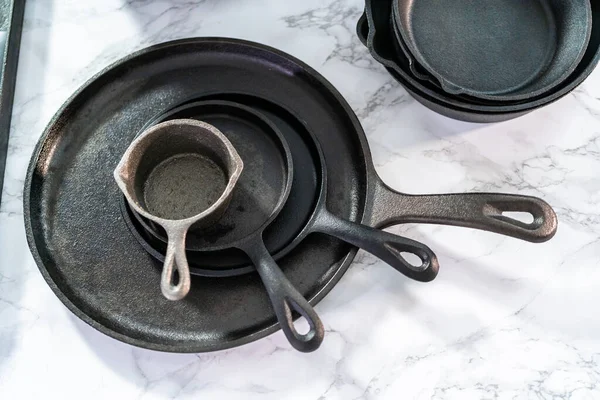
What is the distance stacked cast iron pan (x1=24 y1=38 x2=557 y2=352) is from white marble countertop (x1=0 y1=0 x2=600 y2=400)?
55 mm

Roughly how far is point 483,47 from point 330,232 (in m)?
0.30

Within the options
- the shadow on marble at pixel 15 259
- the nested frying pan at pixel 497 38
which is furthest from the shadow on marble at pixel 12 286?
the nested frying pan at pixel 497 38

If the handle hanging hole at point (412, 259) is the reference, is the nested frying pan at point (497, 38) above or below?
above

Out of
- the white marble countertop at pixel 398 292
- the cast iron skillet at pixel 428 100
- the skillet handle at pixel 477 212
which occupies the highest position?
the cast iron skillet at pixel 428 100

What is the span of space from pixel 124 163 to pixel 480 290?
1.38 ft

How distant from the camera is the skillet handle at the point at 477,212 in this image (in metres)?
0.59

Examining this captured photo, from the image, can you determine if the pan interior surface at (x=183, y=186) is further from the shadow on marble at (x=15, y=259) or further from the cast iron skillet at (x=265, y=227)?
the shadow on marble at (x=15, y=259)

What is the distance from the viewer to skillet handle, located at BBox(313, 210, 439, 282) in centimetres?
60

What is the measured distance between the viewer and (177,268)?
0.56 meters

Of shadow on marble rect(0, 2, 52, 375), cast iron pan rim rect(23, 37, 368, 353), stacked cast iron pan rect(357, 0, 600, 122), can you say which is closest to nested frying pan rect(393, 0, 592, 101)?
stacked cast iron pan rect(357, 0, 600, 122)

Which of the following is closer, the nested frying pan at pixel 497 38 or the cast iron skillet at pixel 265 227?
the cast iron skillet at pixel 265 227

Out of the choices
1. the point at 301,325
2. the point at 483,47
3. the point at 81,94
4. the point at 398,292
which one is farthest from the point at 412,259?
the point at 81,94

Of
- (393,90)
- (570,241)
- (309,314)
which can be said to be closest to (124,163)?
(309,314)

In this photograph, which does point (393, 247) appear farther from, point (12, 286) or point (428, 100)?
point (12, 286)
